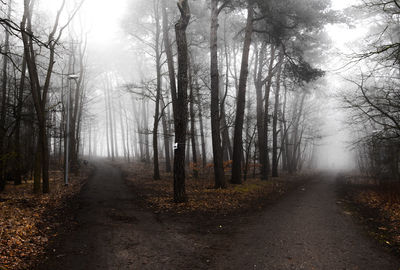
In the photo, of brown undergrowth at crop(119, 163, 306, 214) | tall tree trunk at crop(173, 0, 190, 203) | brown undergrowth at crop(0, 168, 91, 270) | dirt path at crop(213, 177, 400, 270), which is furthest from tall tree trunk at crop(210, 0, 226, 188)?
brown undergrowth at crop(0, 168, 91, 270)

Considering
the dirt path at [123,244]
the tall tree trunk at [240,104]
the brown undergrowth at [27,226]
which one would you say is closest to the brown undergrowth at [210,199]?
the tall tree trunk at [240,104]

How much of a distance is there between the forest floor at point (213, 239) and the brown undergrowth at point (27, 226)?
0.37 meters

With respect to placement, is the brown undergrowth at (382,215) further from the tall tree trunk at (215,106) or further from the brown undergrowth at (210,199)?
the tall tree trunk at (215,106)

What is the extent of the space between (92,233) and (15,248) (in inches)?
57.9

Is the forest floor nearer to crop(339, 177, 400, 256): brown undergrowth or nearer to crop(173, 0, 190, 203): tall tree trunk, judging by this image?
crop(339, 177, 400, 256): brown undergrowth

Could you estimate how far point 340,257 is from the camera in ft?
15.0

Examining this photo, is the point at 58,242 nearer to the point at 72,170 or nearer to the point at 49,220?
the point at 49,220

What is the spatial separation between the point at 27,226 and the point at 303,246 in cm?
629

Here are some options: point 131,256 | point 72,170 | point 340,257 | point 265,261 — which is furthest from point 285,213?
point 72,170

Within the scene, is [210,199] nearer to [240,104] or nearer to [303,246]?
[303,246]

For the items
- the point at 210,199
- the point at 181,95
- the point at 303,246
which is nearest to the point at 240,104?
the point at 181,95

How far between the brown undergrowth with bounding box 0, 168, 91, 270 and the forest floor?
14.4 inches

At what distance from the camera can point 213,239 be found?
562cm

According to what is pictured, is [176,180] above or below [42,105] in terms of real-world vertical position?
below
